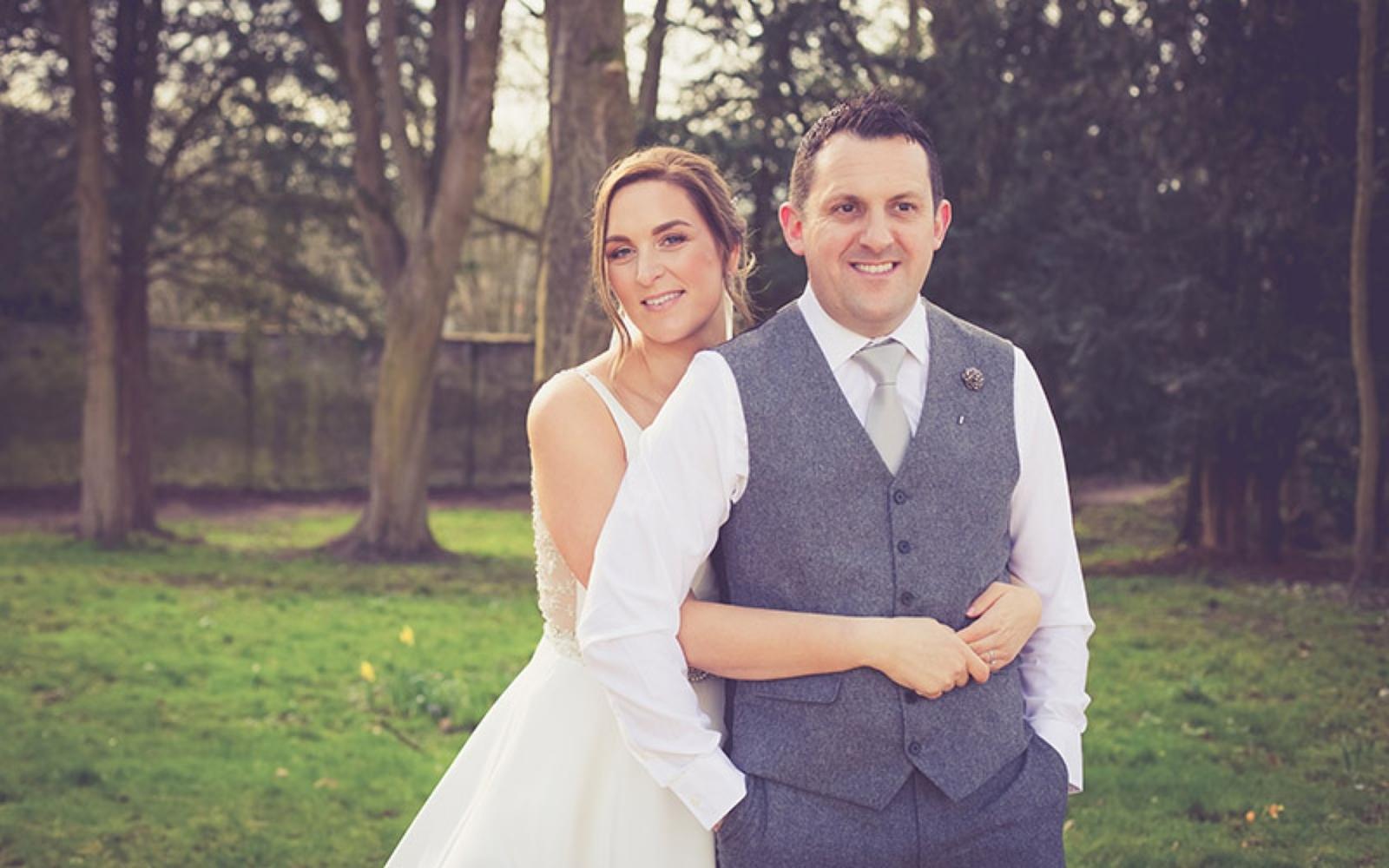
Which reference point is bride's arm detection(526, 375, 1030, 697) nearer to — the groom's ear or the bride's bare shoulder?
the bride's bare shoulder

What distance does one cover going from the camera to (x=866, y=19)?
12.8 meters

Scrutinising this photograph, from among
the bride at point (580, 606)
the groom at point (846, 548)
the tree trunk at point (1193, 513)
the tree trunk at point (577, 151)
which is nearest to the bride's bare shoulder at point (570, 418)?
the bride at point (580, 606)

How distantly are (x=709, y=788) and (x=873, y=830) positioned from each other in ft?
0.93

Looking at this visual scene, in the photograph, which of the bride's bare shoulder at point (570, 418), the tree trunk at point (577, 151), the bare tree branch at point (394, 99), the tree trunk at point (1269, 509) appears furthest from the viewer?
the bare tree branch at point (394, 99)

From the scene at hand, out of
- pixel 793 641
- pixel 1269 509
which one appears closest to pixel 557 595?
pixel 793 641

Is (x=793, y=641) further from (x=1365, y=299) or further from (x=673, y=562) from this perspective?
(x=1365, y=299)

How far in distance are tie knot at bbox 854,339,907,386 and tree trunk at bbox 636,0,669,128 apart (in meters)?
9.72

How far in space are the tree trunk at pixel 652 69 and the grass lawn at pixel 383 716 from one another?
4542mm

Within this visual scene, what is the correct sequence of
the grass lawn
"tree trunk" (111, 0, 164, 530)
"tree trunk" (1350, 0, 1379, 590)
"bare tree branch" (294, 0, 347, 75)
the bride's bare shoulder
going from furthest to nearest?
"tree trunk" (111, 0, 164, 530), "bare tree branch" (294, 0, 347, 75), "tree trunk" (1350, 0, 1379, 590), the grass lawn, the bride's bare shoulder

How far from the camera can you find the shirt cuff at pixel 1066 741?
2363 millimetres

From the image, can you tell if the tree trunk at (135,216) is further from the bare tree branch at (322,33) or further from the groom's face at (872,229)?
the groom's face at (872,229)

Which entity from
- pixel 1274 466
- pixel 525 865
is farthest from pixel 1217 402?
pixel 525 865

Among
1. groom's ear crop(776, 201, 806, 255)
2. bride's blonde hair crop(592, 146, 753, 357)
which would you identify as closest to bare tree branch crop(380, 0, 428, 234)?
bride's blonde hair crop(592, 146, 753, 357)

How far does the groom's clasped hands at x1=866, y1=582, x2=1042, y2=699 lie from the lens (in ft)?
7.10
